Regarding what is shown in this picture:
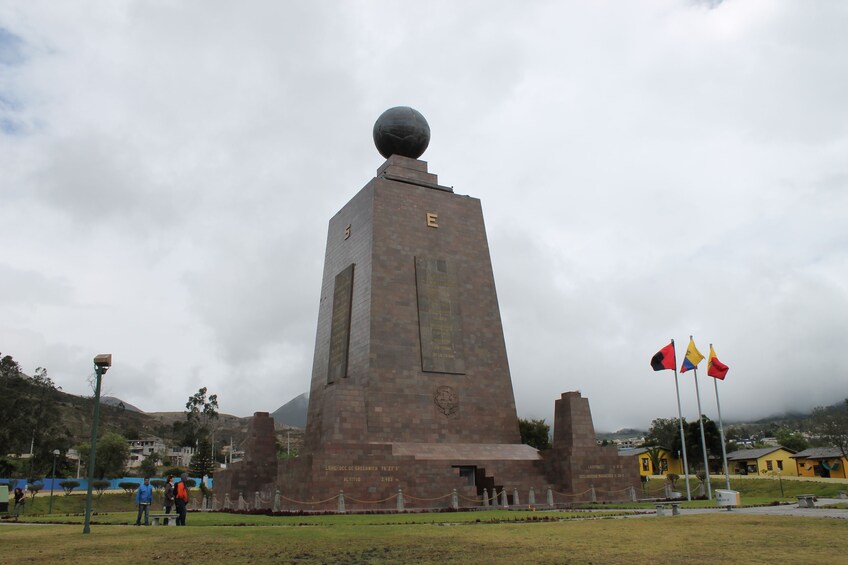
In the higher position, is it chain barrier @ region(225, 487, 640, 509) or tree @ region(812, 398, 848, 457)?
tree @ region(812, 398, 848, 457)

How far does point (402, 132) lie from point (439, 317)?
369 inches

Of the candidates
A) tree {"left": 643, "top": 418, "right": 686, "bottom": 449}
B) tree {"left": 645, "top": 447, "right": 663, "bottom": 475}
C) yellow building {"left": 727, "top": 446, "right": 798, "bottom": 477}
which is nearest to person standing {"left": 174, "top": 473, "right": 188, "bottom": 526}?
tree {"left": 645, "top": 447, "right": 663, "bottom": 475}

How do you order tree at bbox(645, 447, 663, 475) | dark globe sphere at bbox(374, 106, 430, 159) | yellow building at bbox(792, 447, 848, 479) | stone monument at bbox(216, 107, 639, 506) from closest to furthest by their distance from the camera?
stone monument at bbox(216, 107, 639, 506) → dark globe sphere at bbox(374, 106, 430, 159) → yellow building at bbox(792, 447, 848, 479) → tree at bbox(645, 447, 663, 475)

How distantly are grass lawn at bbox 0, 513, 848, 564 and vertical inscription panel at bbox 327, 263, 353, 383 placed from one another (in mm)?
13470

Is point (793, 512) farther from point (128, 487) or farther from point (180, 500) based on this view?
point (128, 487)

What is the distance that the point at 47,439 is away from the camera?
197 ft

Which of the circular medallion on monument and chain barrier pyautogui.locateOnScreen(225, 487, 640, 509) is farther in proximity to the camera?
the circular medallion on monument

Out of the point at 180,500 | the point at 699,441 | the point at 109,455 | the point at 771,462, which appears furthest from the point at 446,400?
the point at 109,455

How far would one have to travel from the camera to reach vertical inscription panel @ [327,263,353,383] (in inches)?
1131

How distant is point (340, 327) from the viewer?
→ 2969 centimetres

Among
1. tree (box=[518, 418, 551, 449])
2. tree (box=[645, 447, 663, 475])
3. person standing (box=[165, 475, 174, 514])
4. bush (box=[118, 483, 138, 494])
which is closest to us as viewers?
person standing (box=[165, 475, 174, 514])

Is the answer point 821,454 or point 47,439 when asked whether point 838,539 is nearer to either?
point 821,454

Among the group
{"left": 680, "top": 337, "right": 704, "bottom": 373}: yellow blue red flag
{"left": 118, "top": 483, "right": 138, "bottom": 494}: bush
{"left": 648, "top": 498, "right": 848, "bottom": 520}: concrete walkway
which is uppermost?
{"left": 680, "top": 337, "right": 704, "bottom": 373}: yellow blue red flag

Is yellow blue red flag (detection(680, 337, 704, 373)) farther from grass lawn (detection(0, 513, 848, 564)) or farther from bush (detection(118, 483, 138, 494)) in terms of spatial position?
bush (detection(118, 483, 138, 494))
